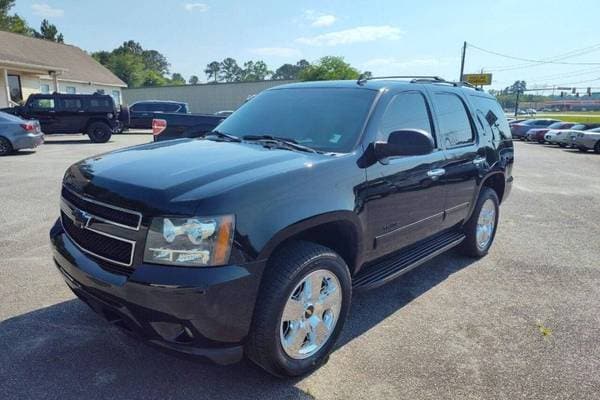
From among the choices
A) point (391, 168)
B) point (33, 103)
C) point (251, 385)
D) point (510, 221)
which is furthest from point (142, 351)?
point (33, 103)

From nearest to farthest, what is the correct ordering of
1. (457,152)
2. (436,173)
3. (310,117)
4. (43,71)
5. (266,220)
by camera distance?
(266,220) → (310,117) → (436,173) → (457,152) → (43,71)

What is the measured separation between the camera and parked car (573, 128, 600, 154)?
2097cm

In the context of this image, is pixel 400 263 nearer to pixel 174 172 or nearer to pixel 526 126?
pixel 174 172

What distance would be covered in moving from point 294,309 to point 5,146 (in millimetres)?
13728

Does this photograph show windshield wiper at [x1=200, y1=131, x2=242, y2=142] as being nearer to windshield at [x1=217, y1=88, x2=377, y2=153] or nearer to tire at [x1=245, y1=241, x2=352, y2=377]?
windshield at [x1=217, y1=88, x2=377, y2=153]

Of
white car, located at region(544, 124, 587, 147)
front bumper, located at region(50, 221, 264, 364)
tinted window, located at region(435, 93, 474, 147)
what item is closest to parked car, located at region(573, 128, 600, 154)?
white car, located at region(544, 124, 587, 147)

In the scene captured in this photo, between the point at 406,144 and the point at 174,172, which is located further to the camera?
the point at 406,144

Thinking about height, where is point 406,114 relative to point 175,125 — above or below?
above

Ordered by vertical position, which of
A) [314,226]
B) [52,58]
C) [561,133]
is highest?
[52,58]

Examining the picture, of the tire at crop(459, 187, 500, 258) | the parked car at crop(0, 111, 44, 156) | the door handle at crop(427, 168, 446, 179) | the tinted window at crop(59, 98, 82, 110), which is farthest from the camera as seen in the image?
the tinted window at crop(59, 98, 82, 110)

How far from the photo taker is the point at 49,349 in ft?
9.95

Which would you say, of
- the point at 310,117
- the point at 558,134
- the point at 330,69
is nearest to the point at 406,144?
the point at 310,117

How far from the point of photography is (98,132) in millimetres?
18547

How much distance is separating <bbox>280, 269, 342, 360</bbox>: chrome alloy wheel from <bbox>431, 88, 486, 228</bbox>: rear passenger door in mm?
1781
